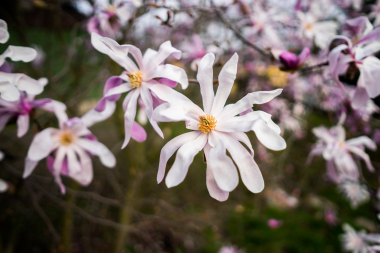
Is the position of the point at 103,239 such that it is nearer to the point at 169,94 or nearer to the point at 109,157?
the point at 109,157

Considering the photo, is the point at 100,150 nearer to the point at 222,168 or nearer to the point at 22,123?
the point at 22,123

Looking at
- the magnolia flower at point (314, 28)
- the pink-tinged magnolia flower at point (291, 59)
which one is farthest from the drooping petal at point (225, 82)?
the magnolia flower at point (314, 28)

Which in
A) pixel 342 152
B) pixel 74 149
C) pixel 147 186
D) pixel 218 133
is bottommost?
pixel 147 186

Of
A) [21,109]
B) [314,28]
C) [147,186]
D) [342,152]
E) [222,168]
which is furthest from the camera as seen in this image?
[147,186]

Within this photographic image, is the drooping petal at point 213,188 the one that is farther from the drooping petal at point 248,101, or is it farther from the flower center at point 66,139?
the flower center at point 66,139

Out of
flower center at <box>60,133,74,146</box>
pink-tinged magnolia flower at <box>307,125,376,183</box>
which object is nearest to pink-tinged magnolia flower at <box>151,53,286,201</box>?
flower center at <box>60,133,74,146</box>

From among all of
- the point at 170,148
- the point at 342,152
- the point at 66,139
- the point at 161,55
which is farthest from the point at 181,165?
the point at 342,152
